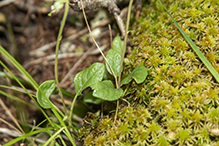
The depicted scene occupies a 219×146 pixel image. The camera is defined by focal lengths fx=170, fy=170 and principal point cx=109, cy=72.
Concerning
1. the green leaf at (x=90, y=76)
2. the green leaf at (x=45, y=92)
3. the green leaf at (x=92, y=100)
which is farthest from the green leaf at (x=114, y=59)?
the green leaf at (x=45, y=92)

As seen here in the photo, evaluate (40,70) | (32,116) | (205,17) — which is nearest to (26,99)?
(32,116)

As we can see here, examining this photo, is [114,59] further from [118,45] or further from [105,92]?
[105,92]

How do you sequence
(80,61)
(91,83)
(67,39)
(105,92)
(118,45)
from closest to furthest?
(105,92), (91,83), (118,45), (80,61), (67,39)

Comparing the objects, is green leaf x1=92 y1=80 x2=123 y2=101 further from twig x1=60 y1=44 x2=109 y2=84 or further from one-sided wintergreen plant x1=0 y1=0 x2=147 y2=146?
twig x1=60 y1=44 x2=109 y2=84

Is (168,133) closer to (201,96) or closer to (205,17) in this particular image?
(201,96)

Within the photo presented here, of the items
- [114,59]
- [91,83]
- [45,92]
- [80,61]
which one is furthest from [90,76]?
[80,61]

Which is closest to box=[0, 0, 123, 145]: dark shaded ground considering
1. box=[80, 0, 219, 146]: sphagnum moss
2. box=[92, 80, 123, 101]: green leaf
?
box=[80, 0, 219, 146]: sphagnum moss

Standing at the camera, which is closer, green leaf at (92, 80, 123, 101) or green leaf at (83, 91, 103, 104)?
green leaf at (92, 80, 123, 101)
